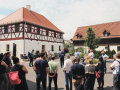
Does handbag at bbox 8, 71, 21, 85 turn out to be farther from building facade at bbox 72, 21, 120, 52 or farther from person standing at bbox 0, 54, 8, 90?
building facade at bbox 72, 21, 120, 52

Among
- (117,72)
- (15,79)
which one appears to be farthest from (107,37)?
(15,79)

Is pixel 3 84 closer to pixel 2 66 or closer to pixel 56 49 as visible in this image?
pixel 2 66

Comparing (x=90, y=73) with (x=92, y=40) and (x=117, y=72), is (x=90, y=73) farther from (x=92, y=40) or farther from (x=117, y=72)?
(x=92, y=40)

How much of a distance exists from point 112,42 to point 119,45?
5.58ft

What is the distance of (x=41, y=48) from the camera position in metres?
25.1

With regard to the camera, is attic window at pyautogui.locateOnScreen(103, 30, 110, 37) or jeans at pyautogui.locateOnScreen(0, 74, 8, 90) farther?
attic window at pyautogui.locateOnScreen(103, 30, 110, 37)

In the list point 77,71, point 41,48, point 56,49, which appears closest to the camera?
point 77,71

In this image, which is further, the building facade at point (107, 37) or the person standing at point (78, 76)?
the building facade at point (107, 37)

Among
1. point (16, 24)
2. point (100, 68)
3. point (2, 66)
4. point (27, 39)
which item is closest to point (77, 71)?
Result: point (100, 68)

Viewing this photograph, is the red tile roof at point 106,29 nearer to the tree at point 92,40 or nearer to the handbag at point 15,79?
the tree at point 92,40

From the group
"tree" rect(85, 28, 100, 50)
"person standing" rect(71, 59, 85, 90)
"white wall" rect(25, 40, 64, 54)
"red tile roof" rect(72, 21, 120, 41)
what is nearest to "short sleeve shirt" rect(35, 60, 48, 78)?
"person standing" rect(71, 59, 85, 90)

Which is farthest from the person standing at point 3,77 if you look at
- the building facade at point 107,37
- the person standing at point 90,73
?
the building facade at point 107,37

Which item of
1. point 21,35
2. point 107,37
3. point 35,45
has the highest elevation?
point 107,37

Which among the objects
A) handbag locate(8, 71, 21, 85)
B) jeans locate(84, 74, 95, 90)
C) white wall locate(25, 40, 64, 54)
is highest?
white wall locate(25, 40, 64, 54)
